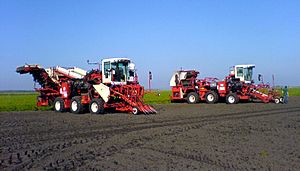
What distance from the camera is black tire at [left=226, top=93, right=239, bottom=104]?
24.7m

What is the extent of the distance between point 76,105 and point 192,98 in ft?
38.2

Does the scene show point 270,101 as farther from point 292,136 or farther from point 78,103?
point 292,136

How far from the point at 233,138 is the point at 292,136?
179cm

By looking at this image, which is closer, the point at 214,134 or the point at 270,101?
the point at 214,134

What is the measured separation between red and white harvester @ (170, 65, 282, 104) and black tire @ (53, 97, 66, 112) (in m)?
11.4

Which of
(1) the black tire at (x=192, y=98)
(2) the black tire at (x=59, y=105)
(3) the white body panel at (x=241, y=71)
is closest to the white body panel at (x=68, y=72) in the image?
(2) the black tire at (x=59, y=105)

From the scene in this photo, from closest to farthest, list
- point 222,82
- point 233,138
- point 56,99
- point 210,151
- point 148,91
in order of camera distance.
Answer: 1. point 210,151
2. point 233,138
3. point 148,91
4. point 56,99
5. point 222,82

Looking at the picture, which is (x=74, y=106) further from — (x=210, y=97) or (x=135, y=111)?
(x=210, y=97)

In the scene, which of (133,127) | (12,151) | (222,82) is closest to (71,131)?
(133,127)

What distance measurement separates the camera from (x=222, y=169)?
578 cm

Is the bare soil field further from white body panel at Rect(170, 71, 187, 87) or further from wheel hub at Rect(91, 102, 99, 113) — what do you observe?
white body panel at Rect(170, 71, 187, 87)

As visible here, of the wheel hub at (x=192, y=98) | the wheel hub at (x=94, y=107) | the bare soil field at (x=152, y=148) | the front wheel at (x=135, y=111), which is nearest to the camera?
the bare soil field at (x=152, y=148)

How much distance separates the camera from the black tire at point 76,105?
1791 cm

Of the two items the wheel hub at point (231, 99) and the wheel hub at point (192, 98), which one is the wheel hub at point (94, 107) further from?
the wheel hub at point (231, 99)
